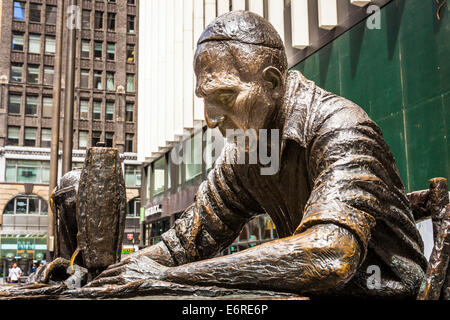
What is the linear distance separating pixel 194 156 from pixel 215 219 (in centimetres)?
1879

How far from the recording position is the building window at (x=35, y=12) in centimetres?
4156

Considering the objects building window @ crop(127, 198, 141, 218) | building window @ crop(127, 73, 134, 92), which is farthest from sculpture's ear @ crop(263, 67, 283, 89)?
building window @ crop(127, 73, 134, 92)

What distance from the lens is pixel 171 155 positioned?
23.9m

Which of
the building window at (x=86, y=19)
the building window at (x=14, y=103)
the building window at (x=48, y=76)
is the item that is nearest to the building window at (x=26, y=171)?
the building window at (x=14, y=103)

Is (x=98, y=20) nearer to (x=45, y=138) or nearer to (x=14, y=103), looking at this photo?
(x=14, y=103)

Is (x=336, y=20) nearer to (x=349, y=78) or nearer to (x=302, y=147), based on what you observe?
(x=349, y=78)

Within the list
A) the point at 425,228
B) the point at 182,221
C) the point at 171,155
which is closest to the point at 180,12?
the point at 171,155

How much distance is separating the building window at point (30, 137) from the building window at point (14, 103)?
5.75 ft

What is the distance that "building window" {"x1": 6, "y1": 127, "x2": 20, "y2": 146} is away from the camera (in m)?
39.0

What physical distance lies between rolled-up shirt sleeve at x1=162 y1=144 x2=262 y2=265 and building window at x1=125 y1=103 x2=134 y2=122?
41679 mm

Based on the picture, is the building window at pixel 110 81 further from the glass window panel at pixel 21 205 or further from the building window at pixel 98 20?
the glass window panel at pixel 21 205

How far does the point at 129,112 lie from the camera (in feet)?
142

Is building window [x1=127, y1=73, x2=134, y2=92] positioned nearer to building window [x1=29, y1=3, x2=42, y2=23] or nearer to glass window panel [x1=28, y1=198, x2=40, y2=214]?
building window [x1=29, y1=3, x2=42, y2=23]
